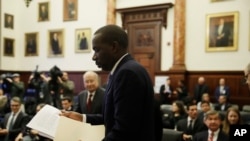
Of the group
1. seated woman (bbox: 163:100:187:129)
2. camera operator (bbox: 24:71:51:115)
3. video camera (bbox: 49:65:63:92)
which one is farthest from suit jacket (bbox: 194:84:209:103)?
video camera (bbox: 49:65:63:92)

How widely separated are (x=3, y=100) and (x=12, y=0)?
42.5 feet

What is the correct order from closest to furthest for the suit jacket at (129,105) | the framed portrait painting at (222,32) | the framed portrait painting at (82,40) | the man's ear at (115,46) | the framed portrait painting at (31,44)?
the suit jacket at (129,105), the man's ear at (115,46), the framed portrait painting at (222,32), the framed portrait painting at (82,40), the framed portrait painting at (31,44)

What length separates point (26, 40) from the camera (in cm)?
1780

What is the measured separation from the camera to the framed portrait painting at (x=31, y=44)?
1753 centimetres

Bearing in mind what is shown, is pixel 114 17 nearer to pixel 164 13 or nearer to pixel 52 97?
pixel 164 13

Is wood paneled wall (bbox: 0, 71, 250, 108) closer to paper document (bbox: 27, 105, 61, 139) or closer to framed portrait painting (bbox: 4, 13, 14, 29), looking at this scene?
framed portrait painting (bbox: 4, 13, 14, 29)

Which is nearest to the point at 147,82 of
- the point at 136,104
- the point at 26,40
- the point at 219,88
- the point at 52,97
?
the point at 136,104

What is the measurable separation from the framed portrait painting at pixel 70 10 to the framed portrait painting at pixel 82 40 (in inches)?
31.5

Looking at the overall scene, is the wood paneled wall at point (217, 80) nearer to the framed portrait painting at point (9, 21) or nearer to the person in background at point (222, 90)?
the person in background at point (222, 90)

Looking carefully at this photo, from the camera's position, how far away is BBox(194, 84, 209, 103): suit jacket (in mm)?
12137

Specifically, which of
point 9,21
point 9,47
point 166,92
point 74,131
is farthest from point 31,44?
point 74,131

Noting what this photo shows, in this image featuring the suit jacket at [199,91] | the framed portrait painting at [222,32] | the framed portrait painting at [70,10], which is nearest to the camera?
the suit jacket at [199,91]

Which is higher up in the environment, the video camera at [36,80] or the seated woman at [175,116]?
the video camera at [36,80]

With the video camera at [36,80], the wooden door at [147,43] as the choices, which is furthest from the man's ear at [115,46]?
the wooden door at [147,43]
